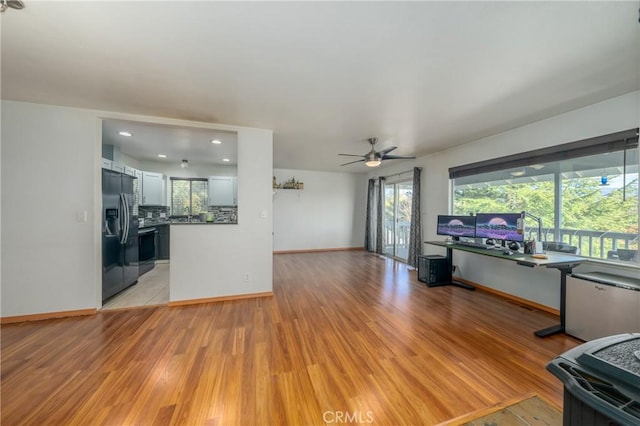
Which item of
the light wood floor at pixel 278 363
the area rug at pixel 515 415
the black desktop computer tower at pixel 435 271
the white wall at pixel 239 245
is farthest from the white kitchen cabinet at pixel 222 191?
the area rug at pixel 515 415

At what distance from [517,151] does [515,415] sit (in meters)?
3.38

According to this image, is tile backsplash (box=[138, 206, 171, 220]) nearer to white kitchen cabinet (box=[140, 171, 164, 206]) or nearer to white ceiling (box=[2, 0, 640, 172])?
white kitchen cabinet (box=[140, 171, 164, 206])

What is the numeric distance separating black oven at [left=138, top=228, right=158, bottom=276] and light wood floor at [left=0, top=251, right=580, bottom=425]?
1836 mm

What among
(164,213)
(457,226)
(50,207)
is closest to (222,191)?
(164,213)

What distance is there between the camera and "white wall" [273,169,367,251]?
6848mm

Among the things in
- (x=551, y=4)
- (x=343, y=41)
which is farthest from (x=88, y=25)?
(x=551, y=4)

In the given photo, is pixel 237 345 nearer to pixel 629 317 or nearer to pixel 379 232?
pixel 629 317

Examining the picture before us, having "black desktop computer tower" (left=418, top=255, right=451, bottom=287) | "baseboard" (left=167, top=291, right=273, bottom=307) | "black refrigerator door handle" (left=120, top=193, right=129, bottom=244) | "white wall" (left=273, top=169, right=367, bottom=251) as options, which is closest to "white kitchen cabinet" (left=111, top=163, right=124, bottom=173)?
"black refrigerator door handle" (left=120, top=193, right=129, bottom=244)

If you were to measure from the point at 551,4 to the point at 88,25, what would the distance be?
2.99 metres

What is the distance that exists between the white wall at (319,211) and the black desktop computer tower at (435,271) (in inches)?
139

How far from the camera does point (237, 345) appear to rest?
7.20ft

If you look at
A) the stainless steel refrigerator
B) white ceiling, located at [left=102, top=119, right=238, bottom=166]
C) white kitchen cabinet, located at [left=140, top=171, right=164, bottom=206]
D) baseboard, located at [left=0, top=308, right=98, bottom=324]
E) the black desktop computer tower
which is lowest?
baseboard, located at [left=0, top=308, right=98, bottom=324]

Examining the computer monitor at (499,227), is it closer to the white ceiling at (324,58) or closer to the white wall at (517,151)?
the white wall at (517,151)

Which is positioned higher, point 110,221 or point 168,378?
point 110,221
